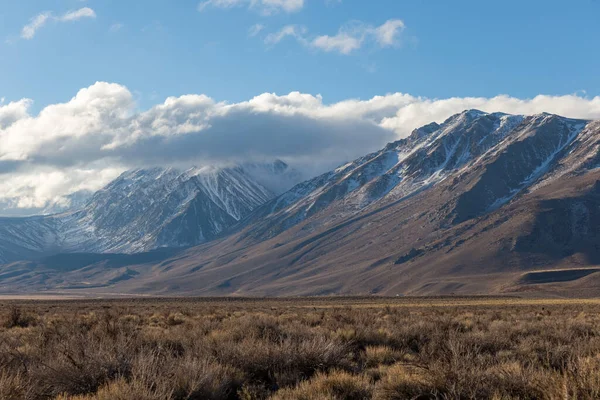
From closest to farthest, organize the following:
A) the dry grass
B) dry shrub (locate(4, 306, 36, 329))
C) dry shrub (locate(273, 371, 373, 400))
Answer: the dry grass < dry shrub (locate(273, 371, 373, 400)) < dry shrub (locate(4, 306, 36, 329))

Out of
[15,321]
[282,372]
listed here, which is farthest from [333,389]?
[15,321]

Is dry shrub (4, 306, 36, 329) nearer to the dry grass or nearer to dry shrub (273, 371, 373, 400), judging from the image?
the dry grass

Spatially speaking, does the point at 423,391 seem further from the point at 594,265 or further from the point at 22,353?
the point at 594,265

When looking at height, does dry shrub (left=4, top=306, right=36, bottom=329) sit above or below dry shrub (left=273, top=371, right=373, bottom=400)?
above

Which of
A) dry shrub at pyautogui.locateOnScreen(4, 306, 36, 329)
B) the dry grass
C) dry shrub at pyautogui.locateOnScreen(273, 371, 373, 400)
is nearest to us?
the dry grass

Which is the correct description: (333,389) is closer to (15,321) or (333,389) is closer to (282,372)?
(282,372)

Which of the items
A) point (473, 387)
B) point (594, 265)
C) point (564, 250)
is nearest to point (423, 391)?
point (473, 387)

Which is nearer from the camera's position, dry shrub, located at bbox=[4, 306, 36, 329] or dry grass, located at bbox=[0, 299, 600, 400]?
dry grass, located at bbox=[0, 299, 600, 400]

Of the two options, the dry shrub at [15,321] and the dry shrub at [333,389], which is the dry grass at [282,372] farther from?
the dry shrub at [15,321]

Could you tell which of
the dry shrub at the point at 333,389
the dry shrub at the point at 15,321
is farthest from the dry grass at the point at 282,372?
the dry shrub at the point at 15,321

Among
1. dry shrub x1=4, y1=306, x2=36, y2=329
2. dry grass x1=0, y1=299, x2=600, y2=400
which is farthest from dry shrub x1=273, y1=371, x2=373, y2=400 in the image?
dry shrub x1=4, y1=306, x2=36, y2=329

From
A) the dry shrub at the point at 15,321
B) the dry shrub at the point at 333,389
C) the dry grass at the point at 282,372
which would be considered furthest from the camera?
the dry shrub at the point at 15,321

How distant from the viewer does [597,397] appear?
804 cm

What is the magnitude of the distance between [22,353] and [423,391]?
8.72 metres
